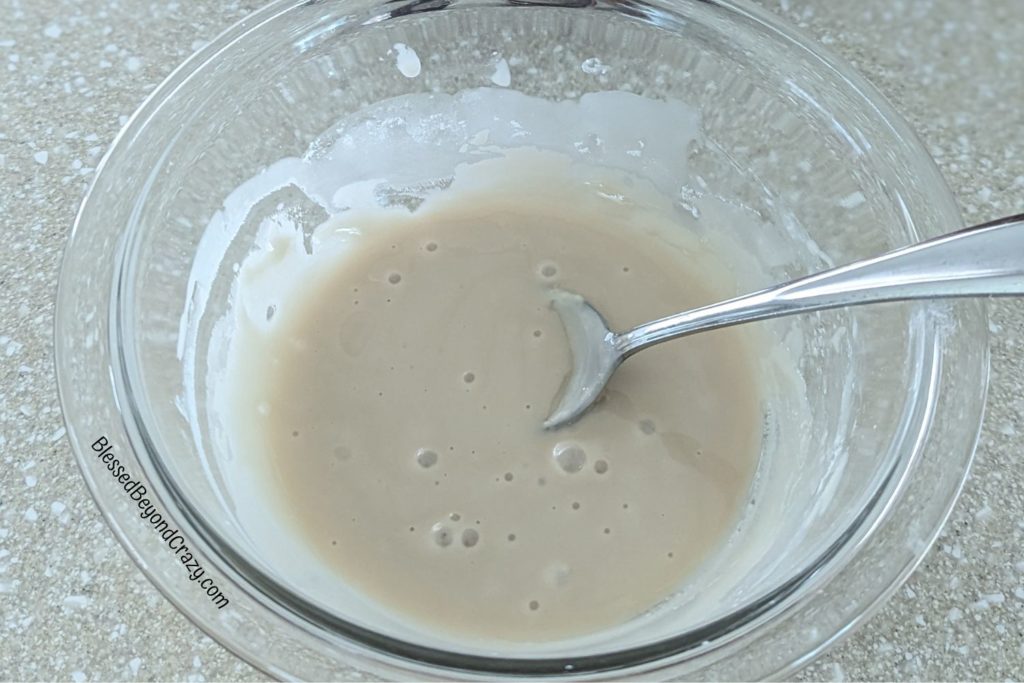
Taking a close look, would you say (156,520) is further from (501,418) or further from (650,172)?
(650,172)

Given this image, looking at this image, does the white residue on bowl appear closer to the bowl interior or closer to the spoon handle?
the bowl interior

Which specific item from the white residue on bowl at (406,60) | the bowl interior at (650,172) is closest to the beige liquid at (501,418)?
the bowl interior at (650,172)

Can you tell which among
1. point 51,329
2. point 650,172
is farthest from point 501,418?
point 51,329

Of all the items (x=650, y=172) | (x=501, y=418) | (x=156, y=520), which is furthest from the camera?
(x=650, y=172)

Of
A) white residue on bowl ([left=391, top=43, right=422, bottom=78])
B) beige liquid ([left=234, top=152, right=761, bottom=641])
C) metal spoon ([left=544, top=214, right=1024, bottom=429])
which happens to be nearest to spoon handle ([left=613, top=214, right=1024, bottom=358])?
metal spoon ([left=544, top=214, right=1024, bottom=429])

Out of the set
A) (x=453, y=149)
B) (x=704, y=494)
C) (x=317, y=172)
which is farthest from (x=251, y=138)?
(x=704, y=494)

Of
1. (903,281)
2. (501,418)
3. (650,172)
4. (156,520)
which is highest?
(650,172)

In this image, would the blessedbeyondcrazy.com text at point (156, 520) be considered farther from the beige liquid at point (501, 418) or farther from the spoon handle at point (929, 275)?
the spoon handle at point (929, 275)

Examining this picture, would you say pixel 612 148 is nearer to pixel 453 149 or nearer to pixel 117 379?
pixel 453 149
